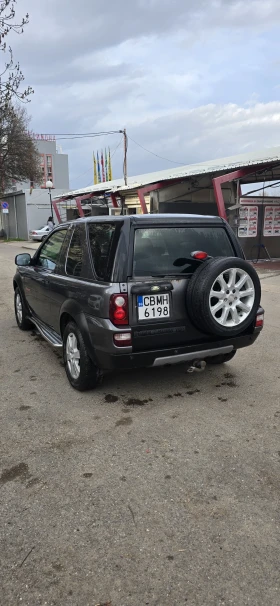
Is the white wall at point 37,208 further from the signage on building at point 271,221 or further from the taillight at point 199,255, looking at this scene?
the taillight at point 199,255

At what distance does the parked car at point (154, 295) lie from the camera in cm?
343

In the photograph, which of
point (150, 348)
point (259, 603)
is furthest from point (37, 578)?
point (150, 348)

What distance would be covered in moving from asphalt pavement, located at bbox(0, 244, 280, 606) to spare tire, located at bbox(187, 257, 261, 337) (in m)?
0.76

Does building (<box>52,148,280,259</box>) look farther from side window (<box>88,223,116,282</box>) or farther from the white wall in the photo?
the white wall

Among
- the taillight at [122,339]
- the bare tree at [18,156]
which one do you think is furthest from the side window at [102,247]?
the bare tree at [18,156]

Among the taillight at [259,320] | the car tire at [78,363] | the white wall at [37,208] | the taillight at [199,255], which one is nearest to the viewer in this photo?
the taillight at [199,255]

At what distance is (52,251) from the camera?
5.01 meters

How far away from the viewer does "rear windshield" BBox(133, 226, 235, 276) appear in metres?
3.54

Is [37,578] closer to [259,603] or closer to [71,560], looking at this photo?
[71,560]

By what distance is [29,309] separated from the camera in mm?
5977

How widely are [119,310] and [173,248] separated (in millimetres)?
802

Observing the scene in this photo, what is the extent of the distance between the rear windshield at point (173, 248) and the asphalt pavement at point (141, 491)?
1239 millimetres

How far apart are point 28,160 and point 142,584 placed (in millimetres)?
35498

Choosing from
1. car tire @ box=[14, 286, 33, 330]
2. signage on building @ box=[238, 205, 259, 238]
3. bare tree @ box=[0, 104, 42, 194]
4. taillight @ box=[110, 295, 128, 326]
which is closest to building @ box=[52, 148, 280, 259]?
signage on building @ box=[238, 205, 259, 238]
